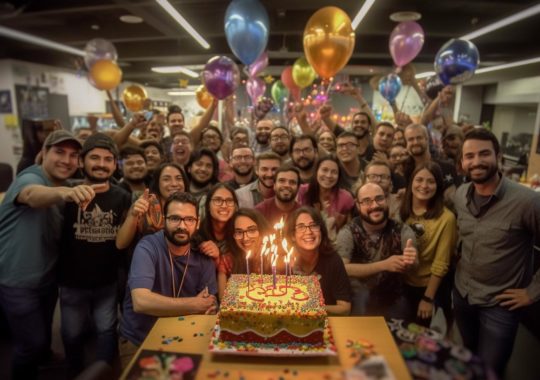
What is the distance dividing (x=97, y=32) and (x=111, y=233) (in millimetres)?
7083

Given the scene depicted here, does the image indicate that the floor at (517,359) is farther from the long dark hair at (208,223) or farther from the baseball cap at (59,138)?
the baseball cap at (59,138)

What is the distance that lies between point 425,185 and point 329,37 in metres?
2.26

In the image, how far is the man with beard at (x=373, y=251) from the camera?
263 centimetres

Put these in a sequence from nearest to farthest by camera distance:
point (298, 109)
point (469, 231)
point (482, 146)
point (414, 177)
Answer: point (482, 146) → point (469, 231) → point (414, 177) → point (298, 109)

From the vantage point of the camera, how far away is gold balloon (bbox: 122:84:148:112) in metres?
7.57

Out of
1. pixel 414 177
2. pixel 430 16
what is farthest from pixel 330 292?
pixel 430 16

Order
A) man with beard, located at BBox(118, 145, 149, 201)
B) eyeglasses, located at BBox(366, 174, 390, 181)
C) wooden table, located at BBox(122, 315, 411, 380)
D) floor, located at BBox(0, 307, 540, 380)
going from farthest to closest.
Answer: man with beard, located at BBox(118, 145, 149, 201)
eyeglasses, located at BBox(366, 174, 390, 181)
floor, located at BBox(0, 307, 540, 380)
wooden table, located at BBox(122, 315, 411, 380)

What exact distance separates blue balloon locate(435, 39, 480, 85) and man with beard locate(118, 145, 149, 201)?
13.4 ft

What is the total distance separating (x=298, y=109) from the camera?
16.9 ft

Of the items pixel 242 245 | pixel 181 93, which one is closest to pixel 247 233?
pixel 242 245

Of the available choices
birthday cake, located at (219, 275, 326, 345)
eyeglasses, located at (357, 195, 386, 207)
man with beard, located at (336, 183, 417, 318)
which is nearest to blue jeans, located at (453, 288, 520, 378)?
man with beard, located at (336, 183, 417, 318)

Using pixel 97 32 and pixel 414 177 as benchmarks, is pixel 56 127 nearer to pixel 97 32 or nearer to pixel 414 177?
pixel 414 177

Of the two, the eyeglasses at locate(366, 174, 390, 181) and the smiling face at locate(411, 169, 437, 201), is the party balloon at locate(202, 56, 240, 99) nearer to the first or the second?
the eyeglasses at locate(366, 174, 390, 181)

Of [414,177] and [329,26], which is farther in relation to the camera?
[329,26]
